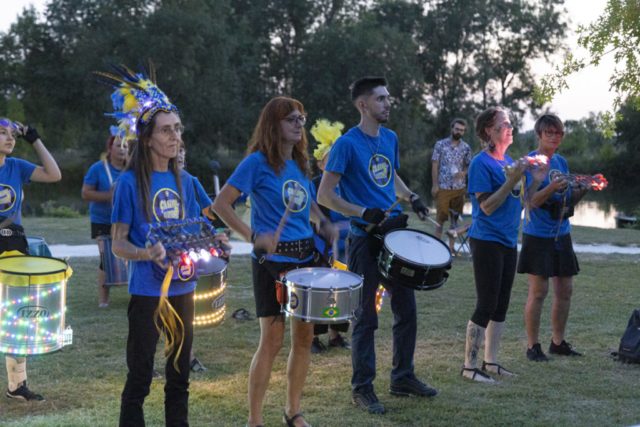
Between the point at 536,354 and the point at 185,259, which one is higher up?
the point at 185,259

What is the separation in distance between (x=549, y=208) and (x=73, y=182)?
35.0m

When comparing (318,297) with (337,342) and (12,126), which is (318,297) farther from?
(337,342)

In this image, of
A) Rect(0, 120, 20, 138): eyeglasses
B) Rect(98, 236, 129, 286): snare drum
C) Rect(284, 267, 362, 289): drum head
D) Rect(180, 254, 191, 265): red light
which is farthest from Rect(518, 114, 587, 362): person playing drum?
Rect(98, 236, 129, 286): snare drum

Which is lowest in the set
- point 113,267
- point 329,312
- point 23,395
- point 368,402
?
point 23,395

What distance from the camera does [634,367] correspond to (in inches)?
218

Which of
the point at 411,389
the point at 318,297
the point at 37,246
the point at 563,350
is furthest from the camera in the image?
the point at 563,350

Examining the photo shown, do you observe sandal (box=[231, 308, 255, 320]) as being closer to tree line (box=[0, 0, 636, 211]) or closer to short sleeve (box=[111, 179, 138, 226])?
short sleeve (box=[111, 179, 138, 226])

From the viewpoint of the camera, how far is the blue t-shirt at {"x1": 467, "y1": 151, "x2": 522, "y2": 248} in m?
5.01

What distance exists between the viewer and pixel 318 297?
3.59 metres

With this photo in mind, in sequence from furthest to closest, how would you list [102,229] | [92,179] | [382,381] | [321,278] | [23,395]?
1. [102,229]
2. [92,179]
3. [382,381]
4. [23,395]
5. [321,278]

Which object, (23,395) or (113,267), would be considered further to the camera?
(113,267)

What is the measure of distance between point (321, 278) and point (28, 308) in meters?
1.76

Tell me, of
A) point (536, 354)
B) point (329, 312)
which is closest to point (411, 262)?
point (329, 312)

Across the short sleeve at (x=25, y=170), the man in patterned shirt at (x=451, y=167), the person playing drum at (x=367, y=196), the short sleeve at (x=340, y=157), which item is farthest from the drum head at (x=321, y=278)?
the man in patterned shirt at (x=451, y=167)
